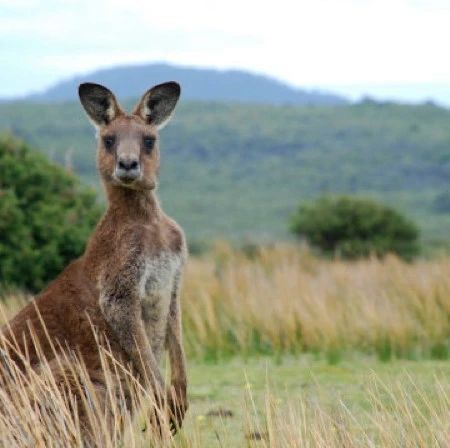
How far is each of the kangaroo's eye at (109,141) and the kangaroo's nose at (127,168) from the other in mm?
191

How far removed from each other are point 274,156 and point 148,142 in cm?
6458

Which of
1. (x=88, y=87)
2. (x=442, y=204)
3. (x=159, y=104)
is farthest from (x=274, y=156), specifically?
(x=88, y=87)

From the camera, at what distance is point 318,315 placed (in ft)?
34.5

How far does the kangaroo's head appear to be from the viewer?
5.78 metres

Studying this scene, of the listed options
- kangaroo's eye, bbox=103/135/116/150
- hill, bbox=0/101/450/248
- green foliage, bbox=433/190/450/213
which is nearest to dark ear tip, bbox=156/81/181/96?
kangaroo's eye, bbox=103/135/116/150

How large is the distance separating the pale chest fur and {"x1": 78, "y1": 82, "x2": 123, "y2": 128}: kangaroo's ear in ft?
2.71

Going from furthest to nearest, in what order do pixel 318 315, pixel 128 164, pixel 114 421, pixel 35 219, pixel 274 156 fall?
pixel 274 156 → pixel 35 219 → pixel 318 315 → pixel 128 164 → pixel 114 421

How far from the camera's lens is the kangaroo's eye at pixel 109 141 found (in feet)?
19.3

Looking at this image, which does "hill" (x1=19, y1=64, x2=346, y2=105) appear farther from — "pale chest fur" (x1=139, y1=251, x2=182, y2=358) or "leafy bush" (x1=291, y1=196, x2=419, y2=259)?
"pale chest fur" (x1=139, y1=251, x2=182, y2=358)

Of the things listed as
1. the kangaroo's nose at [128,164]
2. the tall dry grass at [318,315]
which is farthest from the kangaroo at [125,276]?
the tall dry grass at [318,315]

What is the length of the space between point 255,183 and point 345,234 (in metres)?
41.3

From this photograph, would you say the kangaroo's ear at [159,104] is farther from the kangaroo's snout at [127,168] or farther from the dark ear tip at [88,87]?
the kangaroo's snout at [127,168]

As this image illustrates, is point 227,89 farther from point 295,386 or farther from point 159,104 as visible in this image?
point 159,104

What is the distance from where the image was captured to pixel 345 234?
23.3 metres
